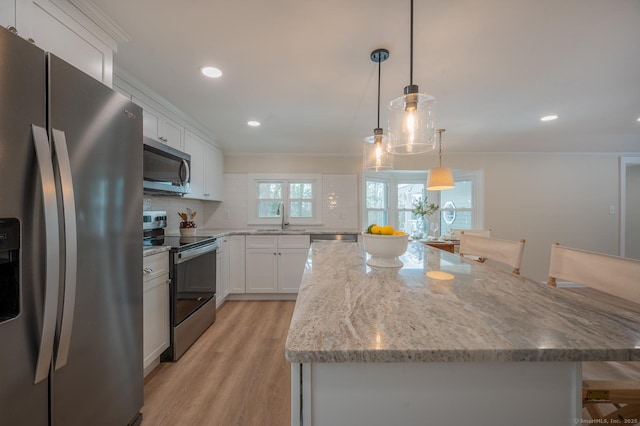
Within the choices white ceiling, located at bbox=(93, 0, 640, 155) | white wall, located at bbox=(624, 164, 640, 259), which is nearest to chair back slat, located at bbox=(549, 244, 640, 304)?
white ceiling, located at bbox=(93, 0, 640, 155)

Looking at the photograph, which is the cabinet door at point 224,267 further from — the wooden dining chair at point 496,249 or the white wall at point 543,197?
the wooden dining chair at point 496,249

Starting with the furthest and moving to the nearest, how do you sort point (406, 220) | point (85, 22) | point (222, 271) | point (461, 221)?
point (406, 220) → point (461, 221) → point (222, 271) → point (85, 22)

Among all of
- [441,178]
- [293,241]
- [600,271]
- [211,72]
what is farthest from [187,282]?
[441,178]

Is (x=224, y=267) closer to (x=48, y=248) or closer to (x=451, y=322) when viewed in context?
(x=48, y=248)

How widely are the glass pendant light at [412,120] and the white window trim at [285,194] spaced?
2592 millimetres

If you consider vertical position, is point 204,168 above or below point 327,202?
above

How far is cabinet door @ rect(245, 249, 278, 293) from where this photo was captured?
3439 millimetres

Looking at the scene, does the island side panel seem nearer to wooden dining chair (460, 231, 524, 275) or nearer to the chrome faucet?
wooden dining chair (460, 231, 524, 275)

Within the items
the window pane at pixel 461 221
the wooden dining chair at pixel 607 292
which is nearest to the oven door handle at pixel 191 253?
the wooden dining chair at pixel 607 292

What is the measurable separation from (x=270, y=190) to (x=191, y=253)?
6.57 ft

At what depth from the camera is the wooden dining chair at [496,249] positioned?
142 centimetres

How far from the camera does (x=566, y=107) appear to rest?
2.52 meters

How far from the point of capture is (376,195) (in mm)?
4242

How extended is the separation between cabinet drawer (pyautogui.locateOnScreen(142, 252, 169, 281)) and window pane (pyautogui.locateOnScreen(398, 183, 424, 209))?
141 inches
